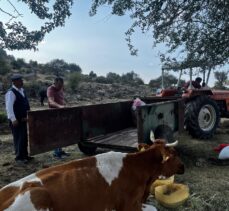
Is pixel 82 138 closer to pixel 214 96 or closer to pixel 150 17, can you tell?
pixel 150 17

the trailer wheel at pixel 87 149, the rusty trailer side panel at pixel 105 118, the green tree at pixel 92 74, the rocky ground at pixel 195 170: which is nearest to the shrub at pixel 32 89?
Result: the rocky ground at pixel 195 170

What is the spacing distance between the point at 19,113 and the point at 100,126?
156 centimetres

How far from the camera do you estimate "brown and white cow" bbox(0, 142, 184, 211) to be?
3367mm

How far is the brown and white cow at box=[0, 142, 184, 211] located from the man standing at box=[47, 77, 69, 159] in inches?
148

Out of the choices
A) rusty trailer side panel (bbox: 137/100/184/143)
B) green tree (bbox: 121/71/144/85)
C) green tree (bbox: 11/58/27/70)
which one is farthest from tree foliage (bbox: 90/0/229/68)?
green tree (bbox: 121/71/144/85)

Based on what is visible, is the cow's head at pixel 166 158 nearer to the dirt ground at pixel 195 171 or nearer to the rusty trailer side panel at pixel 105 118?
the dirt ground at pixel 195 171

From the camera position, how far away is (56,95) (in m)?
8.09

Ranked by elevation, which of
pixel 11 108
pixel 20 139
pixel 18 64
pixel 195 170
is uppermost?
pixel 18 64

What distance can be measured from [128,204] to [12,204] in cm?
118

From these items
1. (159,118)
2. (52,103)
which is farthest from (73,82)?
(159,118)

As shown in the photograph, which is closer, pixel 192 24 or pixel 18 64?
pixel 192 24

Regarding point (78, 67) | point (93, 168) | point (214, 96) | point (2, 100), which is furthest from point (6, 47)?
point (78, 67)

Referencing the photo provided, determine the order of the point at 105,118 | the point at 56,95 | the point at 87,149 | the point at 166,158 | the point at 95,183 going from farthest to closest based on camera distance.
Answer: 1. the point at 56,95
2. the point at 87,149
3. the point at 105,118
4. the point at 166,158
5. the point at 95,183

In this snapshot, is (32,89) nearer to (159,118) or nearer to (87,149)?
(87,149)
